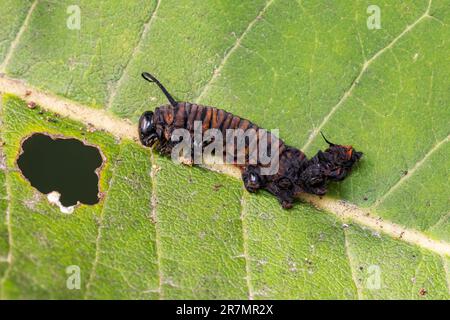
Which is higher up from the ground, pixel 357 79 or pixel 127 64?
pixel 127 64

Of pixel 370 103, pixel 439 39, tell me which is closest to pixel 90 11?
pixel 370 103

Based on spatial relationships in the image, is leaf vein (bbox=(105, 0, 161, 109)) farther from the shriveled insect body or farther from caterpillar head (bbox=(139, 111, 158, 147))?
caterpillar head (bbox=(139, 111, 158, 147))

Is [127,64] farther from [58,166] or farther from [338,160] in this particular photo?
[338,160]

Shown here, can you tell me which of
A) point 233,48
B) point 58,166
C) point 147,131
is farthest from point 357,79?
point 58,166

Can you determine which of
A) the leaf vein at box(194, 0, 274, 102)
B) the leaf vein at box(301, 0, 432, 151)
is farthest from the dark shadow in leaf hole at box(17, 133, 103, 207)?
the leaf vein at box(301, 0, 432, 151)

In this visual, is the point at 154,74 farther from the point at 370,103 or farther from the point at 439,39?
the point at 439,39

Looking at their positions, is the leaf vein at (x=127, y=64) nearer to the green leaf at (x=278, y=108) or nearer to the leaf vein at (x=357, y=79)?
the green leaf at (x=278, y=108)

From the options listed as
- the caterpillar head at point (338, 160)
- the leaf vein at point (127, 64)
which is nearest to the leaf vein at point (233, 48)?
the leaf vein at point (127, 64)
